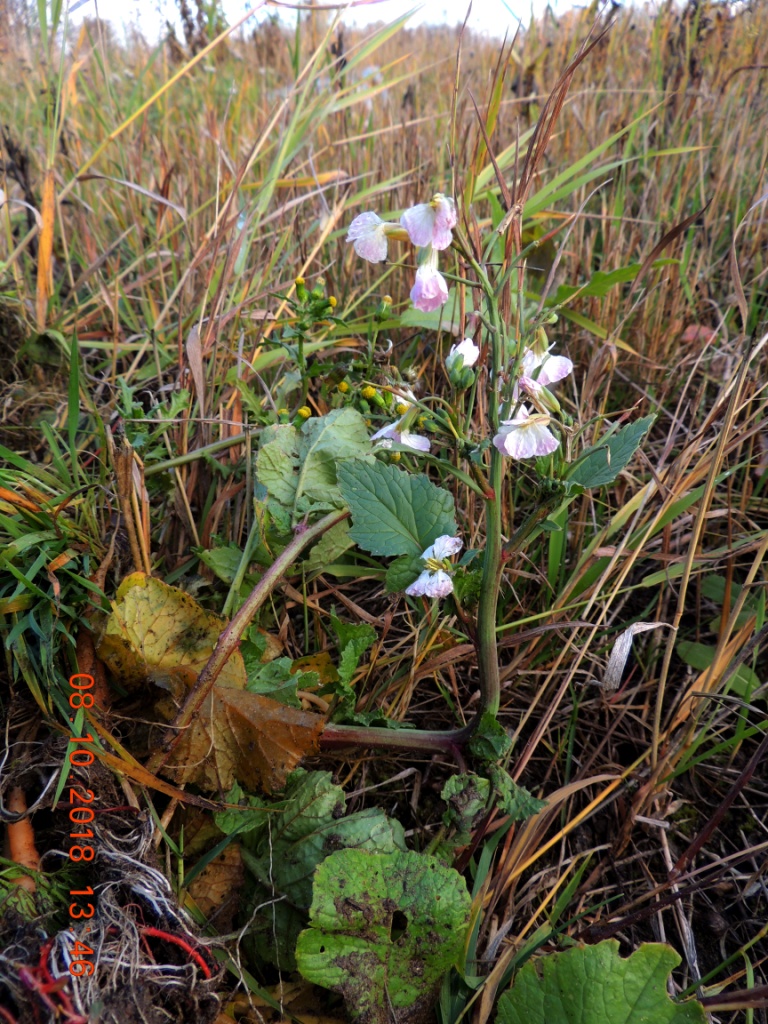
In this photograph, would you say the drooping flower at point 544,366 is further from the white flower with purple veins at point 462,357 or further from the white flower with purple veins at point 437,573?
the white flower with purple veins at point 437,573

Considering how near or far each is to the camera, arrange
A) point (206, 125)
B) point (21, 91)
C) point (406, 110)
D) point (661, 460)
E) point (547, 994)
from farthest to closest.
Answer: point (21, 91) → point (406, 110) → point (206, 125) → point (661, 460) → point (547, 994)

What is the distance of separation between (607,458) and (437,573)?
11.5 inches

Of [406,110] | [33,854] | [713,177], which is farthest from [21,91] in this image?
[33,854]

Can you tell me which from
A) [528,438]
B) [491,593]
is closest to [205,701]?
[491,593]

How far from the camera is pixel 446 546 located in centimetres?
102

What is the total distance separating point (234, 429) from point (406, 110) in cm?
208

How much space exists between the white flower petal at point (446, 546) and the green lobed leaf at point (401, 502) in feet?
0.16

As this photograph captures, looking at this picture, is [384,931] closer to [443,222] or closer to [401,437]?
[401,437]

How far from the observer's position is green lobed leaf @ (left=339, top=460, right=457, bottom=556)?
3.53 ft

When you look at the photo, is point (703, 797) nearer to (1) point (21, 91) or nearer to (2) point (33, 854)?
(2) point (33, 854)

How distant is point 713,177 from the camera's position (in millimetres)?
2475

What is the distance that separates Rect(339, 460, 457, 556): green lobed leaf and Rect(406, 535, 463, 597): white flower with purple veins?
51mm
